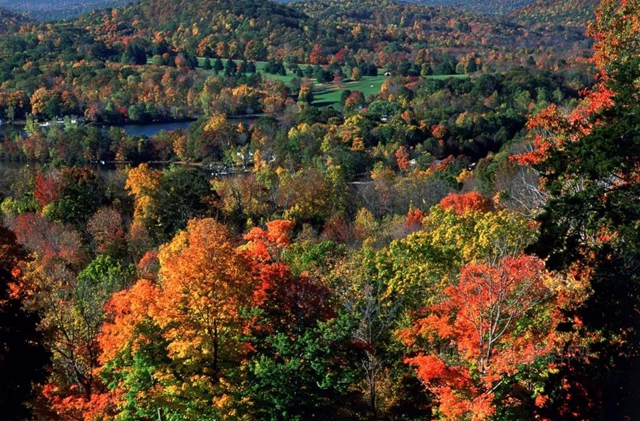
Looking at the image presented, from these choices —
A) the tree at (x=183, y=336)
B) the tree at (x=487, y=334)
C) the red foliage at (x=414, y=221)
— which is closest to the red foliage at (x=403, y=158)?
the red foliage at (x=414, y=221)

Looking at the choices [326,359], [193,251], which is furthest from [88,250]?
[326,359]

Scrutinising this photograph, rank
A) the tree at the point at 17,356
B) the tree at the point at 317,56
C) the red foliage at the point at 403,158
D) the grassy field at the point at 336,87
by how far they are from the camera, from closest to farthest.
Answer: the tree at the point at 17,356, the red foliage at the point at 403,158, the grassy field at the point at 336,87, the tree at the point at 317,56

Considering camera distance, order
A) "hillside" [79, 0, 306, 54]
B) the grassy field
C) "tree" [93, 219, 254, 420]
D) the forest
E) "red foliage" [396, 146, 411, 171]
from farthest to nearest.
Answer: "hillside" [79, 0, 306, 54] → the grassy field → "red foliage" [396, 146, 411, 171] → "tree" [93, 219, 254, 420] → the forest

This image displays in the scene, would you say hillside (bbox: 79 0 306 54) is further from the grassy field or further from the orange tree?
the orange tree

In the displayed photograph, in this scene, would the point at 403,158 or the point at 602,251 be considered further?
the point at 403,158

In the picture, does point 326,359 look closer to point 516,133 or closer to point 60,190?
point 60,190

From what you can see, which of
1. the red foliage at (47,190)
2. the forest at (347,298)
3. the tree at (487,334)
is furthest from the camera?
the red foliage at (47,190)

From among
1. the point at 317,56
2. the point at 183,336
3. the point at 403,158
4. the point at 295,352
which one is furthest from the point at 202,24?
the point at 295,352

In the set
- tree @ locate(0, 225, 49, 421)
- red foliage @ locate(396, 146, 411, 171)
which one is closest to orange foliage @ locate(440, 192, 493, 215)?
tree @ locate(0, 225, 49, 421)

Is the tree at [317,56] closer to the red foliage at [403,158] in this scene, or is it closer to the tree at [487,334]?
the red foliage at [403,158]

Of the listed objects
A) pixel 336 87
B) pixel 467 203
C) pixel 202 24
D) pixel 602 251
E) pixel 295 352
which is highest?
pixel 602 251

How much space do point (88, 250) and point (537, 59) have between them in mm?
125675

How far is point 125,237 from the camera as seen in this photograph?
38.4 metres

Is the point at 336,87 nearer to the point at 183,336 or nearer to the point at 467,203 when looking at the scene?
the point at 467,203
